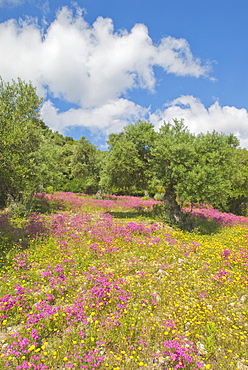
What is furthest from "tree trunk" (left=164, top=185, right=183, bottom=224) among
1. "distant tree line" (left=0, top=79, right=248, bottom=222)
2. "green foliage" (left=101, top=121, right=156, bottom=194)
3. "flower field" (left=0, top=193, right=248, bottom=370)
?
"flower field" (left=0, top=193, right=248, bottom=370)

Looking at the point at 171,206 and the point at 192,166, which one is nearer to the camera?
the point at 192,166

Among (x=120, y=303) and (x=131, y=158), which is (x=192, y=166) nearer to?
(x=131, y=158)

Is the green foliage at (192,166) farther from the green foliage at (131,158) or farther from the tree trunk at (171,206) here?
the green foliage at (131,158)

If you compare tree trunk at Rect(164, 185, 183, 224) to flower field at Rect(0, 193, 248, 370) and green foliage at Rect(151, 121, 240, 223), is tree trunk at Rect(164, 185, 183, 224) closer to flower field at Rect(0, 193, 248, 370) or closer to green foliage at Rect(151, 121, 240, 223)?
green foliage at Rect(151, 121, 240, 223)

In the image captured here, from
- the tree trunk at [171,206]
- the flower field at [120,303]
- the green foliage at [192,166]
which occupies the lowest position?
the flower field at [120,303]

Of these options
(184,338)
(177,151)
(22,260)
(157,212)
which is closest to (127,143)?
(177,151)

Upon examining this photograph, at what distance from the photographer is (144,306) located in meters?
7.35

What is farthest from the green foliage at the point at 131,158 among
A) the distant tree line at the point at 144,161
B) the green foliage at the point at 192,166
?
the green foliage at the point at 192,166

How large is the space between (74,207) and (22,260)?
14663 mm

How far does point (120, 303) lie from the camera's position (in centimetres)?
742

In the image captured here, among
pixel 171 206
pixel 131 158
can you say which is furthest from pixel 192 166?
pixel 131 158

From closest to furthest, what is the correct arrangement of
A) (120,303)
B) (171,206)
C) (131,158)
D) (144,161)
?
(120,303), (171,206), (131,158), (144,161)

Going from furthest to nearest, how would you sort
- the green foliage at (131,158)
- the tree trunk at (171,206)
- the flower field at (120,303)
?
1. the green foliage at (131,158)
2. the tree trunk at (171,206)
3. the flower field at (120,303)

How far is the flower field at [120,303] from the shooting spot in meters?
5.32
